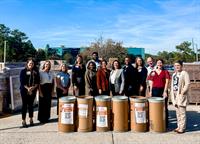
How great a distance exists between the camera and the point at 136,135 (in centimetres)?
749

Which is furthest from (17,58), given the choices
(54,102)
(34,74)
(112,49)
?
(34,74)

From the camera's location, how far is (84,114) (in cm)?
782

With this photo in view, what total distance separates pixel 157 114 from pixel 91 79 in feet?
6.79

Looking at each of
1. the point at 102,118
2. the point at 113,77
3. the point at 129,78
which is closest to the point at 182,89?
the point at 129,78

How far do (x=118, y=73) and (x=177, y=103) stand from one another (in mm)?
1755

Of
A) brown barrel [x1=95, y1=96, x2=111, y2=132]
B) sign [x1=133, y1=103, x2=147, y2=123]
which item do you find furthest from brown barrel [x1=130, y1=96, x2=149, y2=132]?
brown barrel [x1=95, y1=96, x2=111, y2=132]

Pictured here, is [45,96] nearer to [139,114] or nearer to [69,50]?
[139,114]

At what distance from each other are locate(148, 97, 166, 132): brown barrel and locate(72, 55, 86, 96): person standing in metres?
2.36

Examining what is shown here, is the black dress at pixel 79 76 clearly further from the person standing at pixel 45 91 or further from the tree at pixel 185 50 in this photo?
the tree at pixel 185 50

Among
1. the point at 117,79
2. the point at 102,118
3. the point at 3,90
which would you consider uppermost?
the point at 117,79

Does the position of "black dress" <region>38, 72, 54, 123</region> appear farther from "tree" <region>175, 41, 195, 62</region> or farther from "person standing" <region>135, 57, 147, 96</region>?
"tree" <region>175, 41, 195, 62</region>

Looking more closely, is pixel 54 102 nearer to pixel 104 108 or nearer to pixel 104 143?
pixel 104 108

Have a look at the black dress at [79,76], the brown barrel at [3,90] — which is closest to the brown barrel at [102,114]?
the black dress at [79,76]

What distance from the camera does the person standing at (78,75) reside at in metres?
9.27
